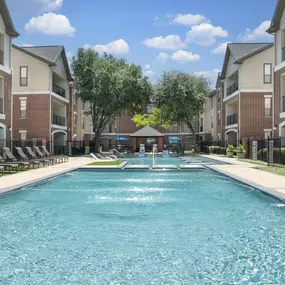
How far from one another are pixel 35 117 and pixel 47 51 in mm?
6237

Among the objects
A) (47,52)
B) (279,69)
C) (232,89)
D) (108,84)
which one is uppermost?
(47,52)

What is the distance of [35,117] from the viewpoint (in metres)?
29.9

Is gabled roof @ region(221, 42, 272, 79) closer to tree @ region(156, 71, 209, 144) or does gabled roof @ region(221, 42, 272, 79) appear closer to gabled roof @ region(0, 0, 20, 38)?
tree @ region(156, 71, 209, 144)

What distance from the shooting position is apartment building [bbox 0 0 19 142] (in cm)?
2036

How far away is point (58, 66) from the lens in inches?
1286

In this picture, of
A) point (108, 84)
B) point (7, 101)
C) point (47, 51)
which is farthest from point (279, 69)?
point (47, 51)

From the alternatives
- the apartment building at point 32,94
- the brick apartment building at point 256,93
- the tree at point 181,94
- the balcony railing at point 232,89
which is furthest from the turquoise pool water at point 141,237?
the tree at point 181,94

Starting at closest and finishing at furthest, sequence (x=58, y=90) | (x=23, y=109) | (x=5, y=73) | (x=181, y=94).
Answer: (x=5, y=73)
(x=23, y=109)
(x=58, y=90)
(x=181, y=94)

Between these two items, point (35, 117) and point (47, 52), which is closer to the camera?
point (35, 117)

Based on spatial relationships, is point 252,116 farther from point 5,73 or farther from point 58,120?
point 5,73

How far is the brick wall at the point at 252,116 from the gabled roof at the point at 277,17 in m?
8.67

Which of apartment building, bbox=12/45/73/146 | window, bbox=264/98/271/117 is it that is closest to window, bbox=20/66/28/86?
apartment building, bbox=12/45/73/146

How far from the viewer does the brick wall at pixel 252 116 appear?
99.4 ft

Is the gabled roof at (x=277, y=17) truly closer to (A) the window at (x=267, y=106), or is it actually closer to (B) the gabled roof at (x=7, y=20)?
(A) the window at (x=267, y=106)
